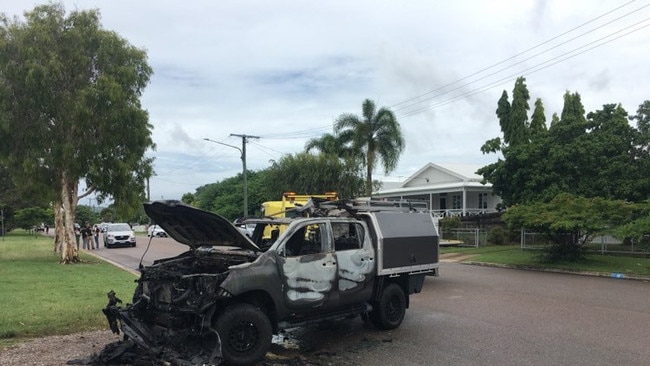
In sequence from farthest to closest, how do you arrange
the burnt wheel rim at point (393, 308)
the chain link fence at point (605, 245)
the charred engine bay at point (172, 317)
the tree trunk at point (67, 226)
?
1. the chain link fence at point (605, 245)
2. the tree trunk at point (67, 226)
3. the burnt wheel rim at point (393, 308)
4. the charred engine bay at point (172, 317)

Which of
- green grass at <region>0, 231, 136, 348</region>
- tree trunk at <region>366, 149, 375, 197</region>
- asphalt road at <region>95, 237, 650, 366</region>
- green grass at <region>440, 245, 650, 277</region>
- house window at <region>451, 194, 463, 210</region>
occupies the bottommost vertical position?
asphalt road at <region>95, 237, 650, 366</region>

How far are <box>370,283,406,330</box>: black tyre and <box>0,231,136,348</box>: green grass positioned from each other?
4.35m

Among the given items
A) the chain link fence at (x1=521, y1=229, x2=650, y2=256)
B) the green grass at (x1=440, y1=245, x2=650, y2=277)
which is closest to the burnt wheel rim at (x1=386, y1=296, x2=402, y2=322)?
the green grass at (x1=440, y1=245, x2=650, y2=277)

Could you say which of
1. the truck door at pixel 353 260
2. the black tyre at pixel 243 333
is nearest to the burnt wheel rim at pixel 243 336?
the black tyre at pixel 243 333

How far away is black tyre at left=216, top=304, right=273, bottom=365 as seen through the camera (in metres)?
6.29

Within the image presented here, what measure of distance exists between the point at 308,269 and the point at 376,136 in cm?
2873

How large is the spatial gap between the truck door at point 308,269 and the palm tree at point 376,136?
27505 mm

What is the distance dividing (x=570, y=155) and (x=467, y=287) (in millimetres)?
11741

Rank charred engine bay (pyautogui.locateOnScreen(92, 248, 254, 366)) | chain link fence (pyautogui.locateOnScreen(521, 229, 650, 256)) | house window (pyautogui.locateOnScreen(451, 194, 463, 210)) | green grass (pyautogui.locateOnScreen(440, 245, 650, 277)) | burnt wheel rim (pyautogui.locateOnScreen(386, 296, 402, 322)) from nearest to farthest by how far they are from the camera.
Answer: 1. charred engine bay (pyautogui.locateOnScreen(92, 248, 254, 366))
2. burnt wheel rim (pyautogui.locateOnScreen(386, 296, 402, 322))
3. green grass (pyautogui.locateOnScreen(440, 245, 650, 277))
4. chain link fence (pyautogui.locateOnScreen(521, 229, 650, 256))
5. house window (pyautogui.locateOnScreen(451, 194, 463, 210))

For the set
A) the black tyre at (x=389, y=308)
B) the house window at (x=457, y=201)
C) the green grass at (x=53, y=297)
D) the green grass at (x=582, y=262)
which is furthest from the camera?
the house window at (x=457, y=201)

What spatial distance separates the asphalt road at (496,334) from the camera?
705cm

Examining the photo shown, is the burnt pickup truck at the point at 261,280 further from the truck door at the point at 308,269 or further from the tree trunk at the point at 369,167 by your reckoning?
the tree trunk at the point at 369,167

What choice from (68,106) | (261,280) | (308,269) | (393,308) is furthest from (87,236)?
(261,280)

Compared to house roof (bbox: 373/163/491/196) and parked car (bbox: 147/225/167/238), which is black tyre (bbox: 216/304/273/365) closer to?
parked car (bbox: 147/225/167/238)
